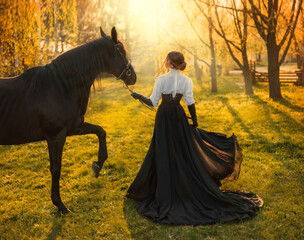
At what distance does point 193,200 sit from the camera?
4.54m

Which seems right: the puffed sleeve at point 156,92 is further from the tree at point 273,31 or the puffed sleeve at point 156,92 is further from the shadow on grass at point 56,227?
the tree at point 273,31

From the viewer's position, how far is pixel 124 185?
5.86 metres

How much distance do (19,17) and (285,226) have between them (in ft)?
41.2

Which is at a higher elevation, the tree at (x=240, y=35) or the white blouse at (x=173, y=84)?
the tree at (x=240, y=35)

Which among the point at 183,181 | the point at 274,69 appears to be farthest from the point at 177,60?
the point at 274,69

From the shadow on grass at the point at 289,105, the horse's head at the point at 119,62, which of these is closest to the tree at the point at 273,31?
the shadow on grass at the point at 289,105

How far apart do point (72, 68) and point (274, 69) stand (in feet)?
41.7

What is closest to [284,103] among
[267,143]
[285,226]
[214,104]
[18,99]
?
[214,104]

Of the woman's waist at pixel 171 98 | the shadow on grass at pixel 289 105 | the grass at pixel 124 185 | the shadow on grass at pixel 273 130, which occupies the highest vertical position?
the woman's waist at pixel 171 98

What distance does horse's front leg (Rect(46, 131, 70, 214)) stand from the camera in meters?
4.61

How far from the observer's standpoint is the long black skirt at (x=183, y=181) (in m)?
4.38

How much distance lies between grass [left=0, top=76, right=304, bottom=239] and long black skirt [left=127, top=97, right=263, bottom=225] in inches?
7.2

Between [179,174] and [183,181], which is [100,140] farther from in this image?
[183,181]

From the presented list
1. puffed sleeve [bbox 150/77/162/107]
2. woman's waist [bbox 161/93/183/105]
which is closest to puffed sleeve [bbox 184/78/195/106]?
woman's waist [bbox 161/93/183/105]
